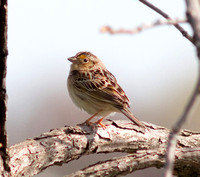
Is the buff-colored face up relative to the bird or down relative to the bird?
up

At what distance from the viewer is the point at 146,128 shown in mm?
5223

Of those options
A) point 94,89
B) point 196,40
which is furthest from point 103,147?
point 196,40

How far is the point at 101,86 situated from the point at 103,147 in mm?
2301

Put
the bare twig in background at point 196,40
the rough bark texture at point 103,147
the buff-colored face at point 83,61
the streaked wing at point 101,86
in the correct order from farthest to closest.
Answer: the buff-colored face at point 83,61 → the streaked wing at point 101,86 → the rough bark texture at point 103,147 → the bare twig in background at point 196,40

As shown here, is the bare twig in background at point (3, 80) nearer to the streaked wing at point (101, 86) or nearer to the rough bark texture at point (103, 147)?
the rough bark texture at point (103, 147)

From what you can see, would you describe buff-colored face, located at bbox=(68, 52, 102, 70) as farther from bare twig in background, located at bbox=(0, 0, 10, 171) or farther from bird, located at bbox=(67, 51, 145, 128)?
bare twig in background, located at bbox=(0, 0, 10, 171)

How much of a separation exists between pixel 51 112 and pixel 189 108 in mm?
12206

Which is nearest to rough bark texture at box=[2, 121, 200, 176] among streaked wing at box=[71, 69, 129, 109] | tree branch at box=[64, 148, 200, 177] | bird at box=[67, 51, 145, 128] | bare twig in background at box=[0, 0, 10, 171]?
tree branch at box=[64, 148, 200, 177]

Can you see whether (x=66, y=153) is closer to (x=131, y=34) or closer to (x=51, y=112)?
(x=131, y=34)

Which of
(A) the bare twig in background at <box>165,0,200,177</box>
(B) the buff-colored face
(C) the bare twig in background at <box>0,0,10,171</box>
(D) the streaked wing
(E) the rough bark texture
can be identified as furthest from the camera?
(B) the buff-colored face

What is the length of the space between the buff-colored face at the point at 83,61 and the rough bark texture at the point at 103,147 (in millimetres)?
2585

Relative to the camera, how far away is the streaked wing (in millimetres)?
6499

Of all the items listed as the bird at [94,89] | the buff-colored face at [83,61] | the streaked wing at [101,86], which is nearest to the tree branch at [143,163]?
the bird at [94,89]

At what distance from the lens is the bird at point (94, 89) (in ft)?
21.4
